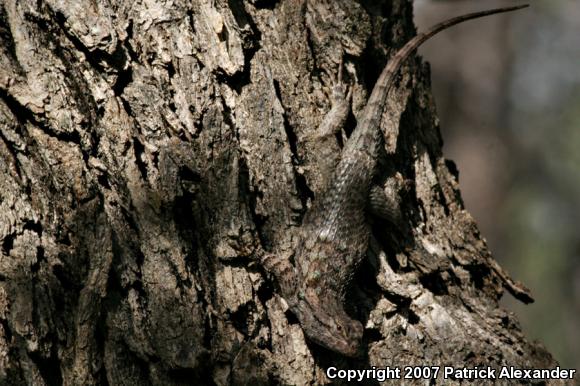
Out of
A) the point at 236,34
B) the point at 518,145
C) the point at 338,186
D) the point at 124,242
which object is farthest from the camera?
the point at 518,145

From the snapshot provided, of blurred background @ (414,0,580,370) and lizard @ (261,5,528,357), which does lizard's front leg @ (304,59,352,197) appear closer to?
lizard @ (261,5,528,357)

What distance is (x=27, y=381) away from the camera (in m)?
2.72

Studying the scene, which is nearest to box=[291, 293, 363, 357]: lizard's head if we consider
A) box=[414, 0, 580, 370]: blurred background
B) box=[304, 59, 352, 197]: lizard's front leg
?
box=[304, 59, 352, 197]: lizard's front leg

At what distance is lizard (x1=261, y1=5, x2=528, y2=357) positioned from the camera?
3.26m

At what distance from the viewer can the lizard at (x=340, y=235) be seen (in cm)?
326

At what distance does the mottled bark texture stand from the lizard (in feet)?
0.32

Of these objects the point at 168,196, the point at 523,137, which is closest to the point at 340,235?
the point at 168,196

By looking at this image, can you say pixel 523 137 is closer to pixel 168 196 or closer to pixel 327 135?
pixel 327 135

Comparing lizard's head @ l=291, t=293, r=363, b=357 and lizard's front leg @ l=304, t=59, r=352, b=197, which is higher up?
lizard's front leg @ l=304, t=59, r=352, b=197

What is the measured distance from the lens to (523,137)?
13.3m

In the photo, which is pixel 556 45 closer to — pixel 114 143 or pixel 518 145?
pixel 518 145

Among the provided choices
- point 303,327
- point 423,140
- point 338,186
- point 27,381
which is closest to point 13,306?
point 27,381

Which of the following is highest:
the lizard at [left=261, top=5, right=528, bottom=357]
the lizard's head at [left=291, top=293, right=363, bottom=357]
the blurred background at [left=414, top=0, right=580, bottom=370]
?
the blurred background at [left=414, top=0, right=580, bottom=370]

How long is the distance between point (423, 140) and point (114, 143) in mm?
1797
